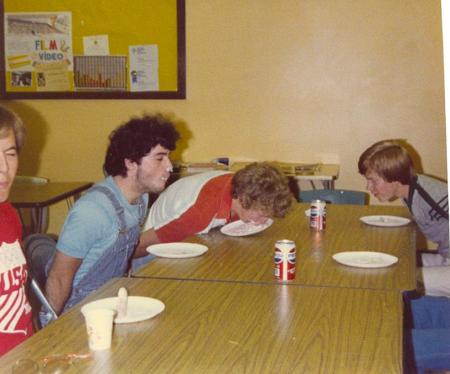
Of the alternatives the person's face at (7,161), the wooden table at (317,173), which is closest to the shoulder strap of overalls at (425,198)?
the wooden table at (317,173)

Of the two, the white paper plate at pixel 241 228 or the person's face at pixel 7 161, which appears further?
the white paper plate at pixel 241 228

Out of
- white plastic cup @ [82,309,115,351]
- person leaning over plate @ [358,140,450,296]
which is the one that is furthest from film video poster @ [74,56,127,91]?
white plastic cup @ [82,309,115,351]

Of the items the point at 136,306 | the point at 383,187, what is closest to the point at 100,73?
the point at 383,187

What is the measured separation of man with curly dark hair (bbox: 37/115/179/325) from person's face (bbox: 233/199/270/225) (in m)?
0.37

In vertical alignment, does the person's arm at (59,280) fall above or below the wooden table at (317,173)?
below

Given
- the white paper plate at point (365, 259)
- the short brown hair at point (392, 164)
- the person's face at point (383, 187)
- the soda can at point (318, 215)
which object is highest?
the short brown hair at point (392, 164)

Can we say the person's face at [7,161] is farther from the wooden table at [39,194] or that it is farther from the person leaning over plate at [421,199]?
the wooden table at [39,194]

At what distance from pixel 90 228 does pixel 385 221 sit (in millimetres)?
1607

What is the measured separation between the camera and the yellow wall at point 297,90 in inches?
207

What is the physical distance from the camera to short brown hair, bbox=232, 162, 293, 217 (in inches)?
117

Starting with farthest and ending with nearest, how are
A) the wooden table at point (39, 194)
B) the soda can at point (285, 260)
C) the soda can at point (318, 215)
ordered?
the wooden table at point (39, 194)
the soda can at point (318, 215)
the soda can at point (285, 260)

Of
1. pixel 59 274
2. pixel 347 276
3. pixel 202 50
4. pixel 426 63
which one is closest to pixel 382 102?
pixel 426 63

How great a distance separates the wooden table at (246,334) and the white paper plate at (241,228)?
2.77ft

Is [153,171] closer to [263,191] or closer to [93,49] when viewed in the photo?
[263,191]
